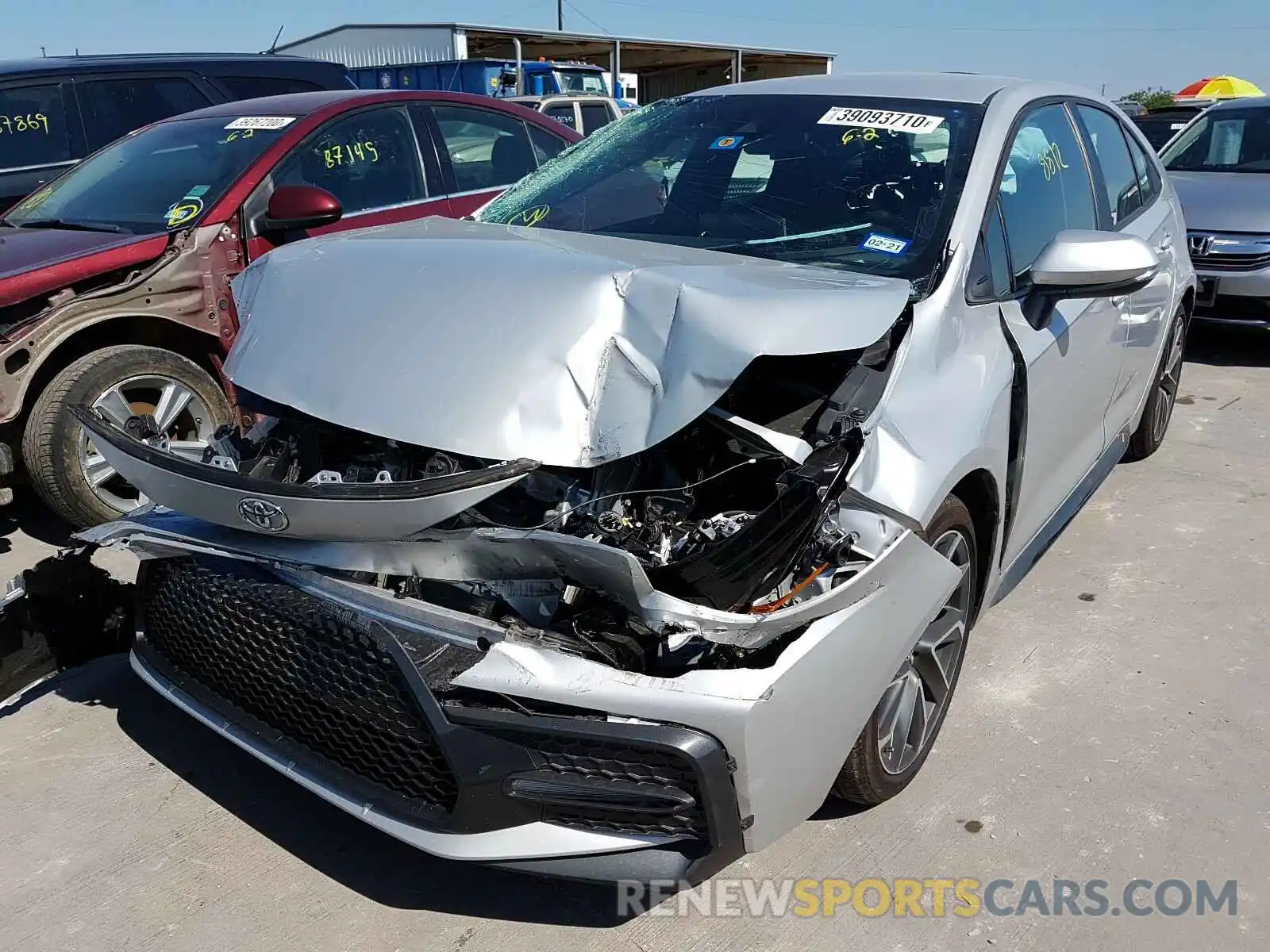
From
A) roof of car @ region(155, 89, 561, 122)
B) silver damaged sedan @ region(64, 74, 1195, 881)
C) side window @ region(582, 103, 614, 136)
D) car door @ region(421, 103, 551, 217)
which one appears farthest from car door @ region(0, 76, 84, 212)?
side window @ region(582, 103, 614, 136)

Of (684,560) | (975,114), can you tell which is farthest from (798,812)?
(975,114)

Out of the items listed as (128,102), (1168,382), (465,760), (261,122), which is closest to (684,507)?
(465,760)

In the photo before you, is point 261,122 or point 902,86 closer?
point 902,86

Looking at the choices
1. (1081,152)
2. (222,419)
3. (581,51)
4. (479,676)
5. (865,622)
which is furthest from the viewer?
(581,51)

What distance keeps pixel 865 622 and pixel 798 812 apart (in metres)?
0.41

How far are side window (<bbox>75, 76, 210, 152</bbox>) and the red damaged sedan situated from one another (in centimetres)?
141

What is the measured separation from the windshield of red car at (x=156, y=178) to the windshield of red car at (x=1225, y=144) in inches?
267

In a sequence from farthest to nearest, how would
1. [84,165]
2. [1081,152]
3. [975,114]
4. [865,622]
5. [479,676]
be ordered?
[84,165] → [1081,152] → [975,114] → [865,622] → [479,676]

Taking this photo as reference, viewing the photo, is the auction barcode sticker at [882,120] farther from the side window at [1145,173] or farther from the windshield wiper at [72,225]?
the windshield wiper at [72,225]

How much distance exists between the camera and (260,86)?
22.1ft

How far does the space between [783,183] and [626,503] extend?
136 centimetres

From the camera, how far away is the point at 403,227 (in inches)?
124

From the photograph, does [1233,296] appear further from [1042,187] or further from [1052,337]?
[1052,337]

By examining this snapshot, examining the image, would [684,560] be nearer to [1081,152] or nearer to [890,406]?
[890,406]
